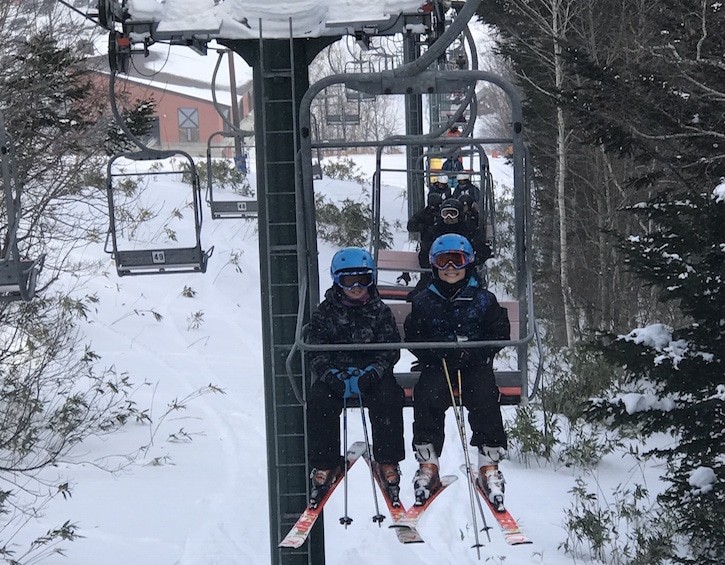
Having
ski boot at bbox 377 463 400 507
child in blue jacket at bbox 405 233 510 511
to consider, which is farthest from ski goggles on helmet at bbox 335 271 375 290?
ski boot at bbox 377 463 400 507

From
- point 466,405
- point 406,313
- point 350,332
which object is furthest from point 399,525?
point 406,313

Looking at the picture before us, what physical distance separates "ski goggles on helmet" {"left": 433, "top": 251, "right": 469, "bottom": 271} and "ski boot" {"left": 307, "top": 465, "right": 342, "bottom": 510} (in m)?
1.21

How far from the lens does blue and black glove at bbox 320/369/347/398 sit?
5062 millimetres

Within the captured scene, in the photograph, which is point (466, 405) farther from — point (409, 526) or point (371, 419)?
point (409, 526)

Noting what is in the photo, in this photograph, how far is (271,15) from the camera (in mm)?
5051

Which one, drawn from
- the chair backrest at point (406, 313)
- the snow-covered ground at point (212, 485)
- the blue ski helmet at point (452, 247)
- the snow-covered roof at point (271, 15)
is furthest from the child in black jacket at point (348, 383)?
the snow-covered ground at point (212, 485)

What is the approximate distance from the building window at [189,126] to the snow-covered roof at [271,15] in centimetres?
4456

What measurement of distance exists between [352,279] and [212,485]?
4.66 m

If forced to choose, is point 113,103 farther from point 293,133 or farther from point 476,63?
point 476,63

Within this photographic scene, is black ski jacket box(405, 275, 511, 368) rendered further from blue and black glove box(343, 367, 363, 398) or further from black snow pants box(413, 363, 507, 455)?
blue and black glove box(343, 367, 363, 398)

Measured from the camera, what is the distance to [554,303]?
1972 cm

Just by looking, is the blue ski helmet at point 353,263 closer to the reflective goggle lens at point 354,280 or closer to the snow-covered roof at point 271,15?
the reflective goggle lens at point 354,280

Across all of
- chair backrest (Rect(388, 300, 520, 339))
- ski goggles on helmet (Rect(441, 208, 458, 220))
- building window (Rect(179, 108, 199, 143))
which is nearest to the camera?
chair backrest (Rect(388, 300, 520, 339))

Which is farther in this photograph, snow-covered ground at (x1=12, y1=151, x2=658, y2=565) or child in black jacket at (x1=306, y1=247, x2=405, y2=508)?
snow-covered ground at (x1=12, y1=151, x2=658, y2=565)
